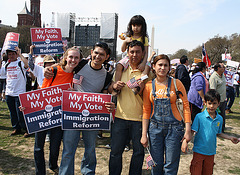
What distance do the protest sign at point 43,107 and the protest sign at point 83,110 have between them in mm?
203

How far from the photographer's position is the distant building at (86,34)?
38.6m

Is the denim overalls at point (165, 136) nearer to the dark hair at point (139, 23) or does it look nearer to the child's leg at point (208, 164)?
the child's leg at point (208, 164)

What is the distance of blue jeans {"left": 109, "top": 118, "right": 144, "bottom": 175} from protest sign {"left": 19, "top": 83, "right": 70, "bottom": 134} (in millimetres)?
826

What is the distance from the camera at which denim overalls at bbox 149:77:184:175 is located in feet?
8.13

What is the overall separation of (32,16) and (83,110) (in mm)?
109239

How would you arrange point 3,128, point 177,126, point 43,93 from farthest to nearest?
point 3,128 < point 43,93 < point 177,126

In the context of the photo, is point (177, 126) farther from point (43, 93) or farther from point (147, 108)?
point (43, 93)

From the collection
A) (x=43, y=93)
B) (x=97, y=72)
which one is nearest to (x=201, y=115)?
(x=97, y=72)

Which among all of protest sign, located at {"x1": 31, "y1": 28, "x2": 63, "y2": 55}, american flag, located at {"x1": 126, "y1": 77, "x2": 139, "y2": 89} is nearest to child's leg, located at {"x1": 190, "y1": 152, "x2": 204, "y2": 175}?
american flag, located at {"x1": 126, "y1": 77, "x2": 139, "y2": 89}

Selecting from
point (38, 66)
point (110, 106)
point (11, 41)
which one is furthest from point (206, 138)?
point (11, 41)

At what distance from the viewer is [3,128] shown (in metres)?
5.75

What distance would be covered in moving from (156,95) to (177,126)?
1.53 ft

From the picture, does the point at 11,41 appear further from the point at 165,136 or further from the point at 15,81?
the point at 165,136

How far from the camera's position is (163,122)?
2520 mm
